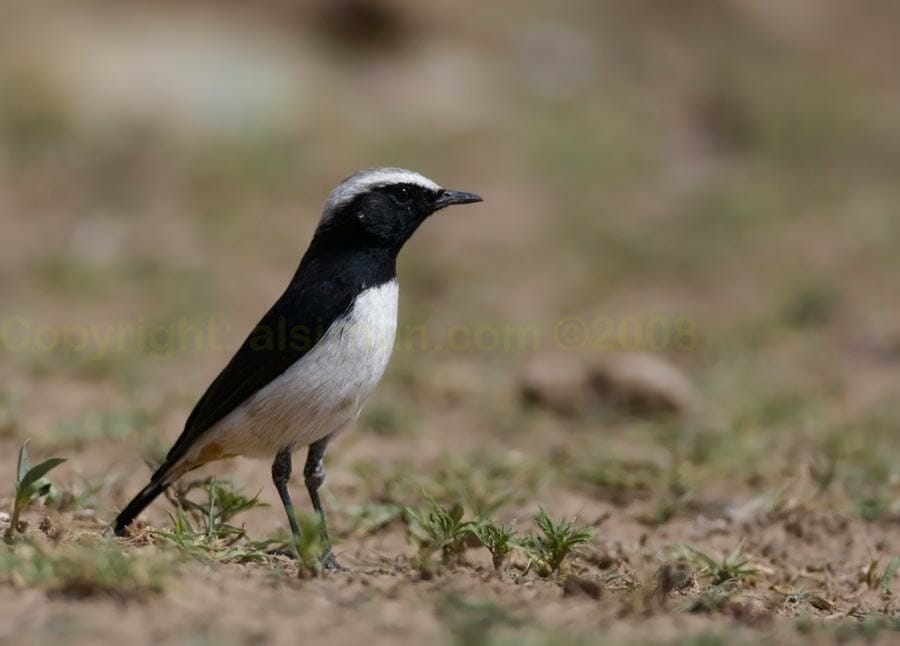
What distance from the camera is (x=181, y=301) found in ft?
32.3

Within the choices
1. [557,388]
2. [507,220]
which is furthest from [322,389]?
[507,220]

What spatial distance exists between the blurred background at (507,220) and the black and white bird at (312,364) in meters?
0.61

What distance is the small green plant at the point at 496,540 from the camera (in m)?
4.37

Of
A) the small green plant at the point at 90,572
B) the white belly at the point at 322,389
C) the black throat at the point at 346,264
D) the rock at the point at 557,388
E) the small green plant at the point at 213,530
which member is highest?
the black throat at the point at 346,264

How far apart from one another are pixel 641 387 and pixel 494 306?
9.75 feet

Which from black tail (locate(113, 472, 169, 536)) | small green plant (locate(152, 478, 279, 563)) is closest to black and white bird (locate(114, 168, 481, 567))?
black tail (locate(113, 472, 169, 536))

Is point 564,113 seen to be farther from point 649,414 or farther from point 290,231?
point 649,414

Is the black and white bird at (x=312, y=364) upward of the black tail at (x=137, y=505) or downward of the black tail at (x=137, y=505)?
upward

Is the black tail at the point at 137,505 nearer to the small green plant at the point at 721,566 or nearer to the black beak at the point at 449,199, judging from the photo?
the black beak at the point at 449,199

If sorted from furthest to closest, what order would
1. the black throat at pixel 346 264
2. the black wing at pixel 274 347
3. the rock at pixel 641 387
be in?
the rock at pixel 641 387 < the black throat at pixel 346 264 < the black wing at pixel 274 347

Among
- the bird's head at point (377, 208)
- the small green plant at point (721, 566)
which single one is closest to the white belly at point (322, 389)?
the bird's head at point (377, 208)

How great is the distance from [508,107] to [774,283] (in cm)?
479

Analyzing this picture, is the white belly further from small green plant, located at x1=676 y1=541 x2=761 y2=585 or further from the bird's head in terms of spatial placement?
small green plant, located at x1=676 y1=541 x2=761 y2=585

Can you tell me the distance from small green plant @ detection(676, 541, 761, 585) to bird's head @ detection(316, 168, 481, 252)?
6.31ft
